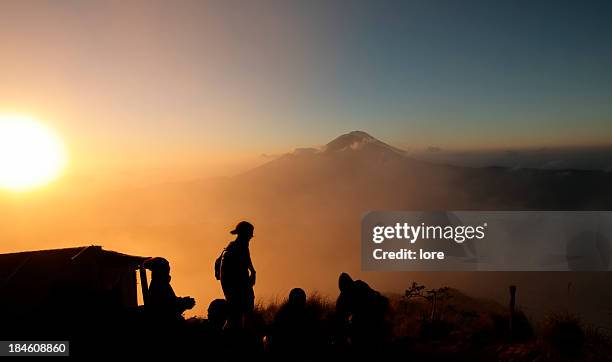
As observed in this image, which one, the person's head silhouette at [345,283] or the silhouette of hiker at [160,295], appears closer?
the silhouette of hiker at [160,295]

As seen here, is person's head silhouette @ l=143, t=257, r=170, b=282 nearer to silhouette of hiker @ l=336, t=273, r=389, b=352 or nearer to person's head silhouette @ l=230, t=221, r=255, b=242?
person's head silhouette @ l=230, t=221, r=255, b=242

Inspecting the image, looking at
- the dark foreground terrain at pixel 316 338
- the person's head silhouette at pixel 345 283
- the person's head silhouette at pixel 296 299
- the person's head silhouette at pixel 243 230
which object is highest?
the person's head silhouette at pixel 243 230

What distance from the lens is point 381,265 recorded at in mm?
152375

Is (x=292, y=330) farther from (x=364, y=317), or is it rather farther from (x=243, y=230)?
(x=243, y=230)

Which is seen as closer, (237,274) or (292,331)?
(292,331)

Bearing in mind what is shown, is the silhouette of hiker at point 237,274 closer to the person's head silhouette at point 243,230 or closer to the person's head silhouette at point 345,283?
the person's head silhouette at point 243,230

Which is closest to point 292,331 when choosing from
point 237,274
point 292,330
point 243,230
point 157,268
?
point 292,330

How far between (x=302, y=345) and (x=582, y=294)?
244ft

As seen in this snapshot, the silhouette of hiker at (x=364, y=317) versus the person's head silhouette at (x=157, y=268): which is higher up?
the person's head silhouette at (x=157, y=268)

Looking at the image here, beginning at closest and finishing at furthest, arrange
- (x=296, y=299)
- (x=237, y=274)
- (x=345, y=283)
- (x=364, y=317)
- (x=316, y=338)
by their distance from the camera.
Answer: (x=296, y=299), (x=364, y=317), (x=345, y=283), (x=316, y=338), (x=237, y=274)

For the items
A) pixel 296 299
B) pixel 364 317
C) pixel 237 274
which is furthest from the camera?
pixel 237 274

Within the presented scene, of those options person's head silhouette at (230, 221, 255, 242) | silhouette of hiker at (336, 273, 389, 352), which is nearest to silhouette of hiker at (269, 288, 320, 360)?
silhouette of hiker at (336, 273, 389, 352)

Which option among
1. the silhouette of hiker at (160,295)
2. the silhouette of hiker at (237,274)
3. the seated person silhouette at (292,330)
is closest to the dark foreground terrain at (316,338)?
the seated person silhouette at (292,330)

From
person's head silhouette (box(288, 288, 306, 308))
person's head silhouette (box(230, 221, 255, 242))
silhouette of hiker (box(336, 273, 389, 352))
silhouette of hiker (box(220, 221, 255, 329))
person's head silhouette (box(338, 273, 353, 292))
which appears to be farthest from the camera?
silhouette of hiker (box(220, 221, 255, 329))
